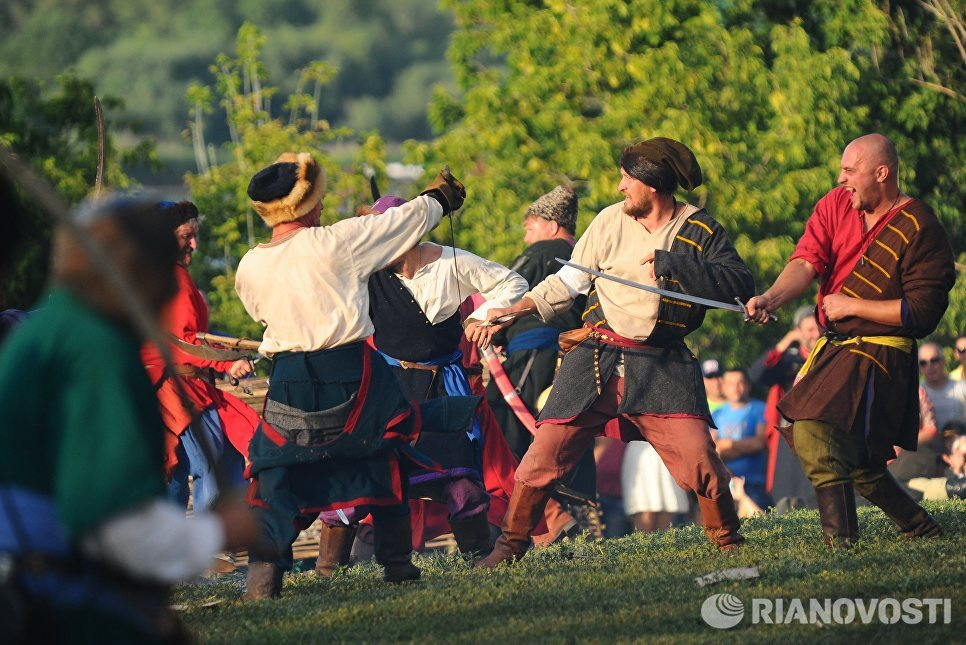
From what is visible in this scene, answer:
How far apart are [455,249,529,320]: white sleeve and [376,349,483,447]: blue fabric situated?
66 centimetres

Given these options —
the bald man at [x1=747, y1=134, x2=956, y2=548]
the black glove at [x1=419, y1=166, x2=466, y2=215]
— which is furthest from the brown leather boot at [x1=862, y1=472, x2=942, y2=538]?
the black glove at [x1=419, y1=166, x2=466, y2=215]

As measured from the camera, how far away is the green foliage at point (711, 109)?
1517 cm

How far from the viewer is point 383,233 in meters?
6.99

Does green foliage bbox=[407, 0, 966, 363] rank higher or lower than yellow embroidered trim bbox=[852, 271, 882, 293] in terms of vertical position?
higher

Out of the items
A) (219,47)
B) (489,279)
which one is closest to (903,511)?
(489,279)

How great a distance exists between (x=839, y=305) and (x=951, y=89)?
10774mm

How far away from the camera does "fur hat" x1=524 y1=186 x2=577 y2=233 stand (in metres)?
10.3

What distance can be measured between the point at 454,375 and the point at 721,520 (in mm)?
2053

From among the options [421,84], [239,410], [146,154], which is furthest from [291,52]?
[239,410]

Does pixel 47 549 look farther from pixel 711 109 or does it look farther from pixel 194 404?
pixel 711 109

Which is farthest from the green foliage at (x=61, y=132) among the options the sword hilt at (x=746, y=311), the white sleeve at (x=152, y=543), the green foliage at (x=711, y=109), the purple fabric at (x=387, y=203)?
the white sleeve at (x=152, y=543)

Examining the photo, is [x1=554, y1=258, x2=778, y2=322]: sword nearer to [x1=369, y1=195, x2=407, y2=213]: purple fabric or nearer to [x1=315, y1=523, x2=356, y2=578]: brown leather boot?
[x1=369, y1=195, x2=407, y2=213]: purple fabric

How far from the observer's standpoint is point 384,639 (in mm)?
5766

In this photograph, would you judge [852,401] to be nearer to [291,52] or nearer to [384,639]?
[384,639]
